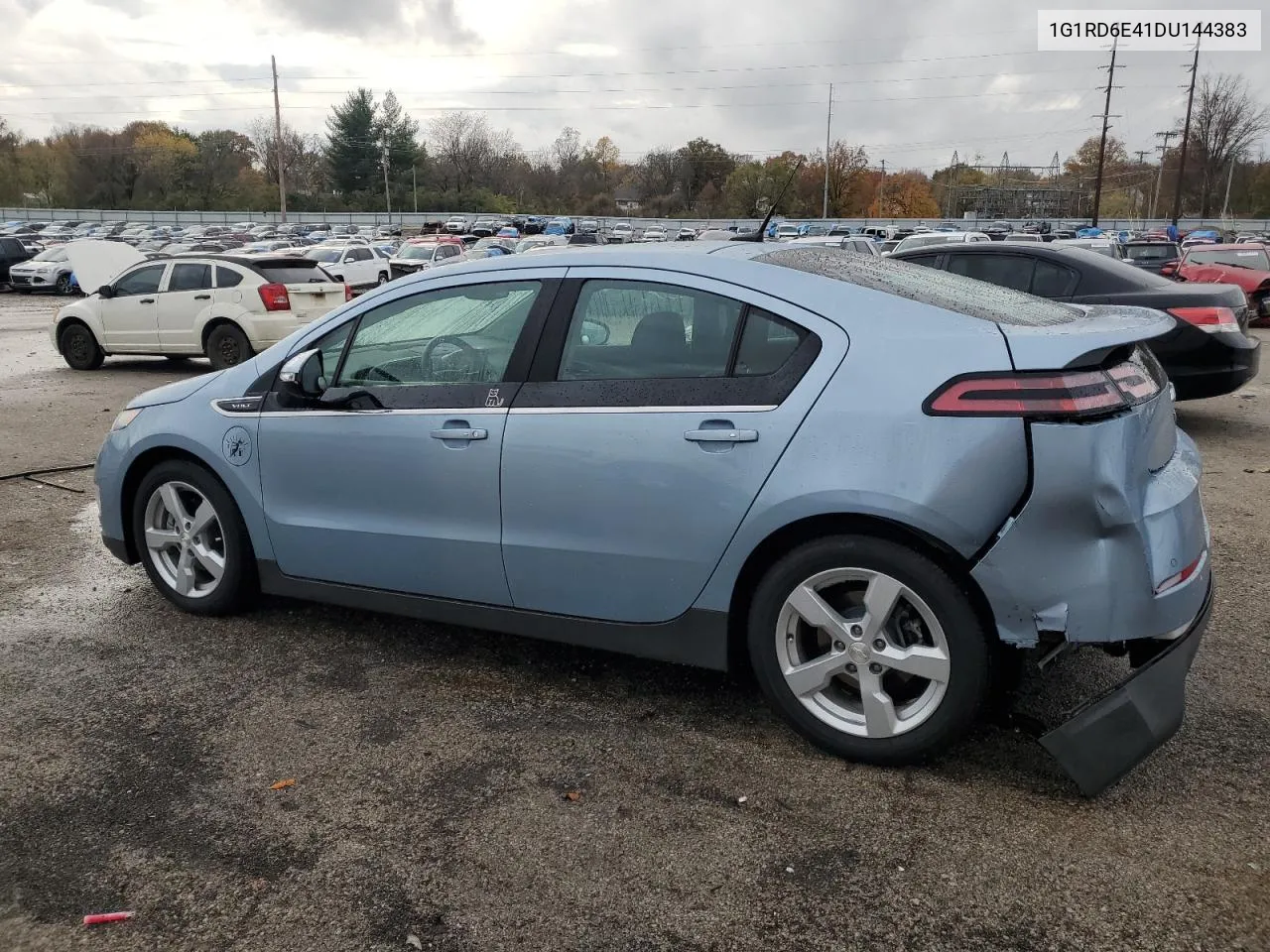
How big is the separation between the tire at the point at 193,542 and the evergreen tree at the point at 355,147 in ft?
316

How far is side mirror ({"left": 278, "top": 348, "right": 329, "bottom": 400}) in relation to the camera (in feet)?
13.7

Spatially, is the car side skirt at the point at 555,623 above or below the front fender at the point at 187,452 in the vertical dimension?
below

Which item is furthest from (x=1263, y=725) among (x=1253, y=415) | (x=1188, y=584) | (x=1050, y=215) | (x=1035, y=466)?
(x=1050, y=215)

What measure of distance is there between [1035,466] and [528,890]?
1.79m

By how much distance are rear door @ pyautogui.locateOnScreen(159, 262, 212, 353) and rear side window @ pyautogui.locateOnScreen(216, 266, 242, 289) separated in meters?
0.13

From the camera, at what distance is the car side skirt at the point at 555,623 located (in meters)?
3.43

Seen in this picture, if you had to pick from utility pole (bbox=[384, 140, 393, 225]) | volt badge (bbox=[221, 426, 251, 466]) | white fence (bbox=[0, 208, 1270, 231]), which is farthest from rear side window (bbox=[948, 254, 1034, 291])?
utility pole (bbox=[384, 140, 393, 225])

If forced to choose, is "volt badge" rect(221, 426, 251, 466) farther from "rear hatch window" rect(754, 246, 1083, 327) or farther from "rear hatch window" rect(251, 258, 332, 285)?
"rear hatch window" rect(251, 258, 332, 285)

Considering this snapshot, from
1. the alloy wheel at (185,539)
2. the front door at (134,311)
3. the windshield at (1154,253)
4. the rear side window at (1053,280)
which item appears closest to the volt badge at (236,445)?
the alloy wheel at (185,539)

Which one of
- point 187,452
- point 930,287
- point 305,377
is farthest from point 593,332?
point 187,452

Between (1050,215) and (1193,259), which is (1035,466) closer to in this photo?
(1193,259)

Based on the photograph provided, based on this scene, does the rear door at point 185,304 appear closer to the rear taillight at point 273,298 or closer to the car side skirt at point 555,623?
the rear taillight at point 273,298

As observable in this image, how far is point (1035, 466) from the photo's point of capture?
2857mm

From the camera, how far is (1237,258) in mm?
19734
